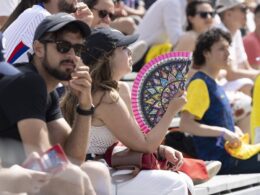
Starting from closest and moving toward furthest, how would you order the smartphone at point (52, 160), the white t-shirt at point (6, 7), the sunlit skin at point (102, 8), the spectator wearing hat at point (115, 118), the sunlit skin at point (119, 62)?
the smartphone at point (52, 160) → the spectator wearing hat at point (115, 118) → the sunlit skin at point (119, 62) → the sunlit skin at point (102, 8) → the white t-shirt at point (6, 7)

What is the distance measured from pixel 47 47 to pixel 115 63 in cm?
85

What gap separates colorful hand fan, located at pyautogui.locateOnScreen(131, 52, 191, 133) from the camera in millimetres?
5930

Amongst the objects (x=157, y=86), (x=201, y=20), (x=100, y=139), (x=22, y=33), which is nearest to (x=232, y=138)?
(x=157, y=86)

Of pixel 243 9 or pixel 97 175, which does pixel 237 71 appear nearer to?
pixel 243 9

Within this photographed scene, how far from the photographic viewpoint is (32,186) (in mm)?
3896

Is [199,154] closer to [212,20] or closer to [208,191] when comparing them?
[208,191]

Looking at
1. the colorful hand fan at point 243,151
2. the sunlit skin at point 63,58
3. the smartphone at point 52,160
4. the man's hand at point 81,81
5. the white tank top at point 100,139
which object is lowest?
the colorful hand fan at point 243,151

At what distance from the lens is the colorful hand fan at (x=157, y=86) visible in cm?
593

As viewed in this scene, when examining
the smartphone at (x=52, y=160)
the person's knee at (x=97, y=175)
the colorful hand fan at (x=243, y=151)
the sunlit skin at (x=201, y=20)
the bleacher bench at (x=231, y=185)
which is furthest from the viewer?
the sunlit skin at (x=201, y=20)

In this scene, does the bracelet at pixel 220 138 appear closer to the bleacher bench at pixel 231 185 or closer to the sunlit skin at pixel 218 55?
the bleacher bench at pixel 231 185

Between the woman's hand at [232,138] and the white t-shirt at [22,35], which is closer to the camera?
the white t-shirt at [22,35]

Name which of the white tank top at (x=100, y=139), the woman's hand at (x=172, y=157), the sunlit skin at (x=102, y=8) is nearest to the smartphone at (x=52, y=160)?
the white tank top at (x=100, y=139)

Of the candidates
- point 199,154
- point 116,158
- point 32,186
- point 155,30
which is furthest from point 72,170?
point 155,30

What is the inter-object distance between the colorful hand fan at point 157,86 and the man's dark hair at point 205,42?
1.44 m
